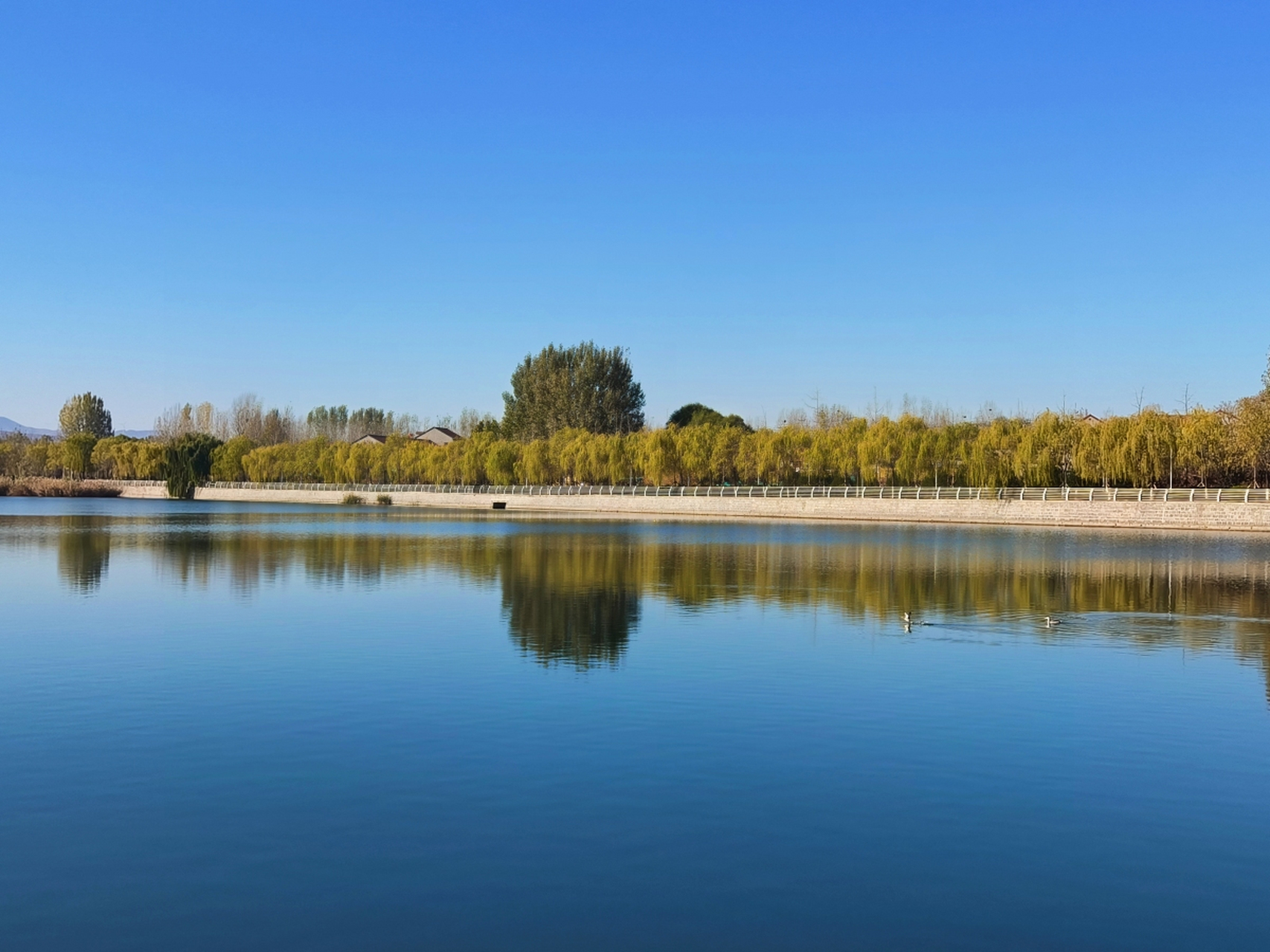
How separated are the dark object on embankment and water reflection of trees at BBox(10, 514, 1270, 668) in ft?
233

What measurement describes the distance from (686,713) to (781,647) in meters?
5.15

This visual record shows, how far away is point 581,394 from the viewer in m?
113

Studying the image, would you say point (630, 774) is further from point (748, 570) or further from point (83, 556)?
point (83, 556)

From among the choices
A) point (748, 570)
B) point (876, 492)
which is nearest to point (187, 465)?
point (876, 492)

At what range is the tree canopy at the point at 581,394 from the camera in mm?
112000

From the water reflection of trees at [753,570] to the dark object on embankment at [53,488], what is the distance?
7110 cm

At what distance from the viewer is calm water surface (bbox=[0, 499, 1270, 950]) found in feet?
24.1

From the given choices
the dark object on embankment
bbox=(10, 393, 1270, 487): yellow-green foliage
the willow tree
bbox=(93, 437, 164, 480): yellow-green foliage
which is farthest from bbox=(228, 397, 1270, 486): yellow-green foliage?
the dark object on embankment

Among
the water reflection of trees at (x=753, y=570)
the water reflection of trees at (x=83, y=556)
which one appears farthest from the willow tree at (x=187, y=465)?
the water reflection of trees at (x=753, y=570)

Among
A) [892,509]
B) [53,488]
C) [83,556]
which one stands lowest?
[83,556]

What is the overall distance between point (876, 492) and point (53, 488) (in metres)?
84.6

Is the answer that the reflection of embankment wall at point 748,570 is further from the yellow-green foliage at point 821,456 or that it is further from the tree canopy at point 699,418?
the tree canopy at point 699,418

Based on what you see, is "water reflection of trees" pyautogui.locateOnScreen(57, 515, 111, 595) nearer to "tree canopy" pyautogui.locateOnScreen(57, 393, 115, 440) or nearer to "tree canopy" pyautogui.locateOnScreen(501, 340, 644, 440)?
"tree canopy" pyautogui.locateOnScreen(501, 340, 644, 440)

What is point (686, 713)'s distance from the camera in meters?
13.0
